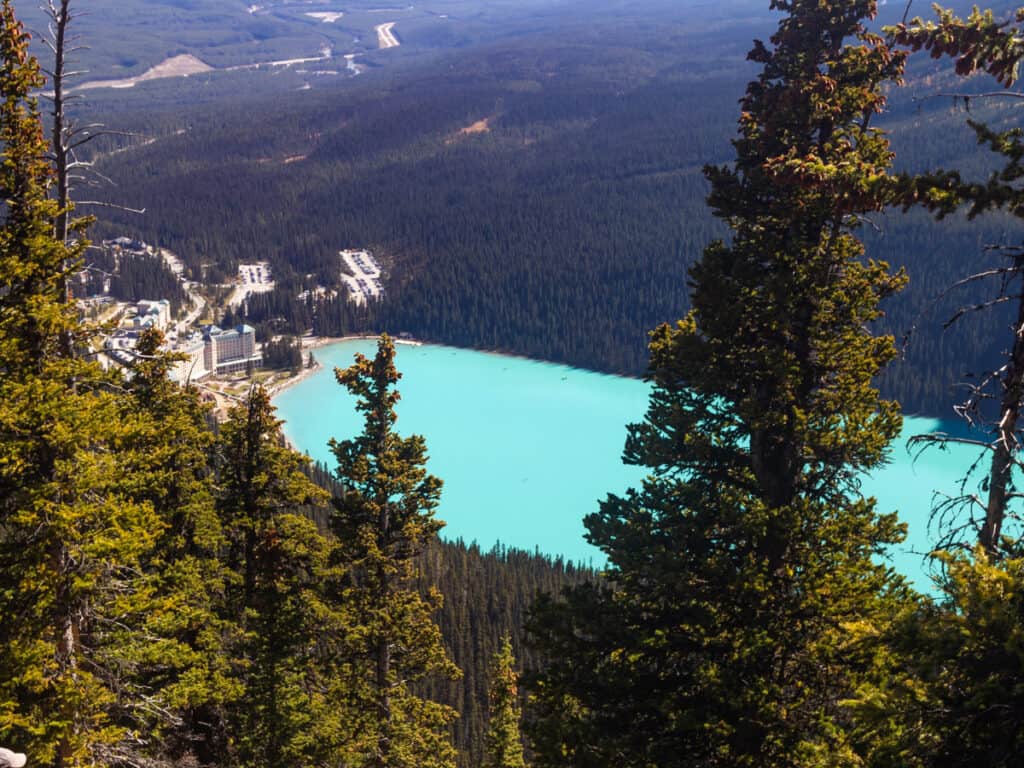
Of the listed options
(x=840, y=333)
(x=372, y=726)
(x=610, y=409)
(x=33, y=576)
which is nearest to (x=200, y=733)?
(x=372, y=726)

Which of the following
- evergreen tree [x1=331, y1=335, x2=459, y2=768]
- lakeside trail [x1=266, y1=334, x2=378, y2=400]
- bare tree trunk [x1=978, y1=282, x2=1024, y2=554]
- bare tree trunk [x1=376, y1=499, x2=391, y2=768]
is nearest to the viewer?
bare tree trunk [x1=978, y1=282, x2=1024, y2=554]

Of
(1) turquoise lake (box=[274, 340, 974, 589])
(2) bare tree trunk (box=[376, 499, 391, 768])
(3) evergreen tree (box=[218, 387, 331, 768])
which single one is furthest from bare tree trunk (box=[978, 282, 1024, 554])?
(1) turquoise lake (box=[274, 340, 974, 589])

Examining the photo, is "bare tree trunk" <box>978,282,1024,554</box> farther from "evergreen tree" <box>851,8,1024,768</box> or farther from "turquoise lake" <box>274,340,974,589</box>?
"turquoise lake" <box>274,340,974,589</box>

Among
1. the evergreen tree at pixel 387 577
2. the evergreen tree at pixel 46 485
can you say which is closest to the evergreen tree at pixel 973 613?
the evergreen tree at pixel 46 485

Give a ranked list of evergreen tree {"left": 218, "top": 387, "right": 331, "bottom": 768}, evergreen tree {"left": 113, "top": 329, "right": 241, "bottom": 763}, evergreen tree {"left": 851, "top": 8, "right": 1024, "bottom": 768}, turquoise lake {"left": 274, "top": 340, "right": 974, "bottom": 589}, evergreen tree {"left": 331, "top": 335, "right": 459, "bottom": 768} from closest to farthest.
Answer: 1. evergreen tree {"left": 851, "top": 8, "right": 1024, "bottom": 768}
2. evergreen tree {"left": 113, "top": 329, "right": 241, "bottom": 763}
3. evergreen tree {"left": 218, "top": 387, "right": 331, "bottom": 768}
4. evergreen tree {"left": 331, "top": 335, "right": 459, "bottom": 768}
5. turquoise lake {"left": 274, "top": 340, "right": 974, "bottom": 589}

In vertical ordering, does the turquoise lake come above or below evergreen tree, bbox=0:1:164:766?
below

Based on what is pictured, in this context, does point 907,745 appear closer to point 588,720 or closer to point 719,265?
point 588,720
